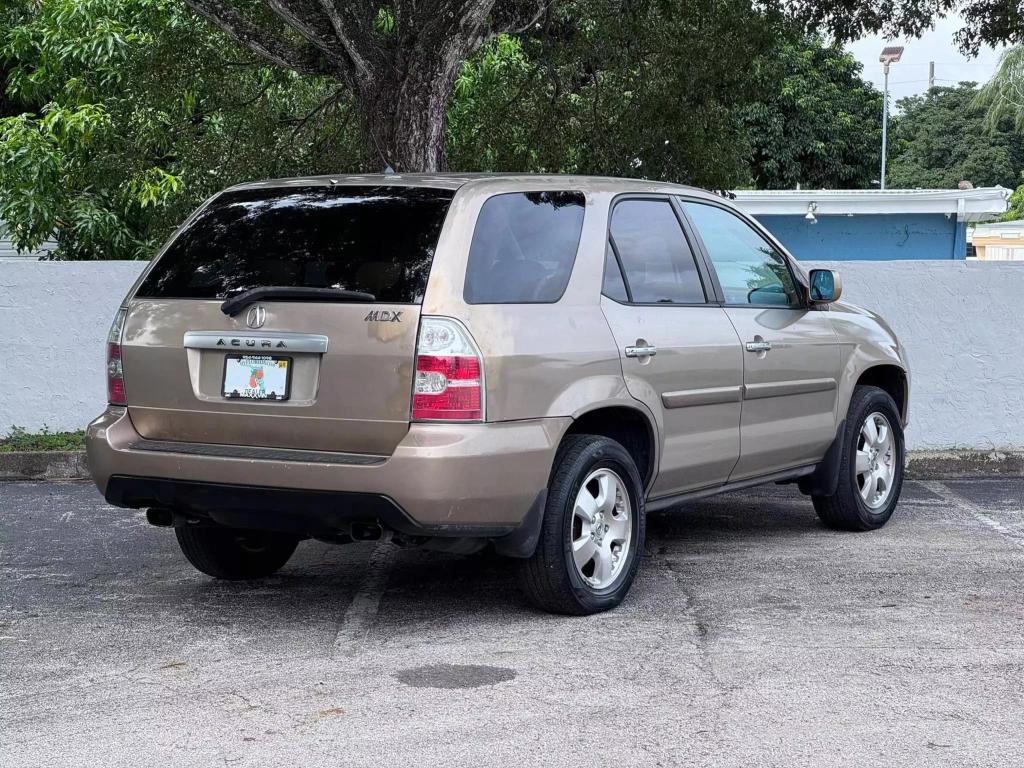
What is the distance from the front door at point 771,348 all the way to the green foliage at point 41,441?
5.12m

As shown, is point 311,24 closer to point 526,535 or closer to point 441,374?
A: point 441,374

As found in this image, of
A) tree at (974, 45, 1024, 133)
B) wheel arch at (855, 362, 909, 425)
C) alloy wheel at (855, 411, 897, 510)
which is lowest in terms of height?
alloy wheel at (855, 411, 897, 510)

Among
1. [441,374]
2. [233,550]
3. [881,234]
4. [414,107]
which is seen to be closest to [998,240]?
[881,234]

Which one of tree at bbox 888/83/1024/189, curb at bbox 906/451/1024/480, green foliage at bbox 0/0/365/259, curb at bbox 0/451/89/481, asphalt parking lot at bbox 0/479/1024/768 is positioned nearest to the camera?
asphalt parking lot at bbox 0/479/1024/768

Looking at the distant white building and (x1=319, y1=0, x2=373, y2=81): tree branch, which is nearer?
(x1=319, y1=0, x2=373, y2=81): tree branch

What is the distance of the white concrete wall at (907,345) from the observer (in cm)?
1036

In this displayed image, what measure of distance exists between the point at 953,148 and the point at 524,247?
221 feet

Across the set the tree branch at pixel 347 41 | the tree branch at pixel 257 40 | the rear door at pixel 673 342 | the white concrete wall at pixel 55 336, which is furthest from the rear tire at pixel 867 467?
the tree branch at pixel 257 40

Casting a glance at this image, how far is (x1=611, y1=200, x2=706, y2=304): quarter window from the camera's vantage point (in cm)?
609

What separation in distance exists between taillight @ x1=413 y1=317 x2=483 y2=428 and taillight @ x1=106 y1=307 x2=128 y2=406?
1.33 m

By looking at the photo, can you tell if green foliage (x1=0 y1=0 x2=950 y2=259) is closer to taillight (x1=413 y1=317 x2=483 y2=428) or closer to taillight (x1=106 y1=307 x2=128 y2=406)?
taillight (x1=106 y1=307 x2=128 y2=406)

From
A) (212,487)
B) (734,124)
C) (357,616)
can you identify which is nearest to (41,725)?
(212,487)

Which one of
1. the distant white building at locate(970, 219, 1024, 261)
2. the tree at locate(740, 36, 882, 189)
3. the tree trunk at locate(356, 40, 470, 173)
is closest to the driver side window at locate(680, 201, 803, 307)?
the tree trunk at locate(356, 40, 470, 173)

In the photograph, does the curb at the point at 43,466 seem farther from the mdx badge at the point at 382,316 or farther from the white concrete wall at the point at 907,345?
the mdx badge at the point at 382,316
